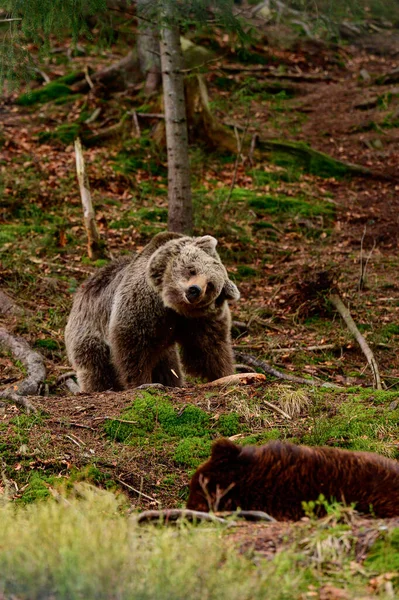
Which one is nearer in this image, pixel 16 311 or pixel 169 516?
pixel 169 516

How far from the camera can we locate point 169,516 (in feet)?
12.5

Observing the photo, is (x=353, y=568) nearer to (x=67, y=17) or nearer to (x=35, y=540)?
(x=35, y=540)

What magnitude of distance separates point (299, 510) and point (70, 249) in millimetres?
8724

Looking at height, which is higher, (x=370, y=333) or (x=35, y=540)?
(x=35, y=540)

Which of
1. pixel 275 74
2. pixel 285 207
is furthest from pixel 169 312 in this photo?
pixel 275 74

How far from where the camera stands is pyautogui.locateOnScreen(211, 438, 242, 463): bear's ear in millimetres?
3818

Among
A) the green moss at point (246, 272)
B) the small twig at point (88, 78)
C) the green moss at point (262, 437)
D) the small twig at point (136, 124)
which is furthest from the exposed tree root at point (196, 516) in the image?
the small twig at point (88, 78)

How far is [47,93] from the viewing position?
17.7 m

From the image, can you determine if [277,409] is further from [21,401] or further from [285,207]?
[285,207]

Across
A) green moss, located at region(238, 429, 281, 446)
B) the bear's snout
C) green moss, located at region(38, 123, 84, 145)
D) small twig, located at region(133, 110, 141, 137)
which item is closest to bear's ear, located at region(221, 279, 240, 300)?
the bear's snout

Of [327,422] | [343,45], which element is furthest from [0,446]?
[343,45]

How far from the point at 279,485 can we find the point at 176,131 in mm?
8031

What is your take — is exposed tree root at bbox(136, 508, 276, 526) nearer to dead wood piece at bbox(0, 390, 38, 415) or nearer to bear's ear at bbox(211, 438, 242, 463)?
bear's ear at bbox(211, 438, 242, 463)

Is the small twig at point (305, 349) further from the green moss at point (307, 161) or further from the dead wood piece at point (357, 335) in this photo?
the green moss at point (307, 161)
